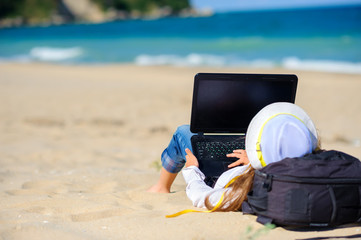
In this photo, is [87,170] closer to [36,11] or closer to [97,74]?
[97,74]

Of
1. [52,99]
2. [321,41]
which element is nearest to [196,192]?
[52,99]

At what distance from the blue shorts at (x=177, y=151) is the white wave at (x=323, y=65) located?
13011 mm

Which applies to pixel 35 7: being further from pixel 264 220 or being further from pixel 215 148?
pixel 264 220

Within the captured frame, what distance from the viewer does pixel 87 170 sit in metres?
5.39

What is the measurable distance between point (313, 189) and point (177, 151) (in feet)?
4.26

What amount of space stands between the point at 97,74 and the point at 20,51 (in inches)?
556

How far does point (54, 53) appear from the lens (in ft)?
86.8

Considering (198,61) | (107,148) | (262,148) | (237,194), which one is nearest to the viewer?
(262,148)

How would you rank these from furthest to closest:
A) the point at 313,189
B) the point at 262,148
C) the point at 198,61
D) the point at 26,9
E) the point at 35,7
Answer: the point at 35,7
the point at 26,9
the point at 198,61
the point at 262,148
the point at 313,189

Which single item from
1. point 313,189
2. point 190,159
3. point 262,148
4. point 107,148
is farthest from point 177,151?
point 107,148

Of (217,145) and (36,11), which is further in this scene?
(36,11)

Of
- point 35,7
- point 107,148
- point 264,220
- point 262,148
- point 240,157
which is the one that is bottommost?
point 35,7

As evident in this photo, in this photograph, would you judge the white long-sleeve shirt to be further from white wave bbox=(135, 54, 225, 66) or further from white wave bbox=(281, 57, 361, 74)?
white wave bbox=(135, 54, 225, 66)

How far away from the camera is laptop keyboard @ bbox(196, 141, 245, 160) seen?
11.5ft
